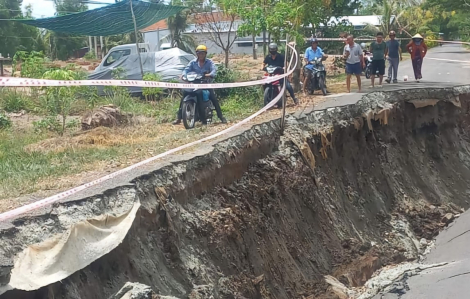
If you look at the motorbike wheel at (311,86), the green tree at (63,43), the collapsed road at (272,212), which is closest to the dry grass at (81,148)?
the collapsed road at (272,212)

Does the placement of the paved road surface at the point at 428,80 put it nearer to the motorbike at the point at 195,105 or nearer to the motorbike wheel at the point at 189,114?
the motorbike at the point at 195,105

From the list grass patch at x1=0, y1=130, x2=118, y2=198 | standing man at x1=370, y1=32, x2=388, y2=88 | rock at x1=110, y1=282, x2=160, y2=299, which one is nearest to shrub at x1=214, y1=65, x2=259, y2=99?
standing man at x1=370, y1=32, x2=388, y2=88

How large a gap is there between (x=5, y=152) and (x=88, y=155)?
1.62m

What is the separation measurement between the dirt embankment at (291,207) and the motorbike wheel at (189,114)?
1775mm

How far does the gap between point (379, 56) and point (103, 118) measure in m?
7.60

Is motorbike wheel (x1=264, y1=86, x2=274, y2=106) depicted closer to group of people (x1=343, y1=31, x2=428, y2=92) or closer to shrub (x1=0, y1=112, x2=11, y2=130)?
group of people (x1=343, y1=31, x2=428, y2=92)

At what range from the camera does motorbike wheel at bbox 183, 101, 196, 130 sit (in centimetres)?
1036

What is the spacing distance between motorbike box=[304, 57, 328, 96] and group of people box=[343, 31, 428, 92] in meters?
0.62

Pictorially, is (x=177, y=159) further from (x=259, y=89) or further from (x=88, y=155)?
(x=259, y=89)

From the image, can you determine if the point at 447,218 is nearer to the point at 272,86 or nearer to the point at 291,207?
the point at 291,207

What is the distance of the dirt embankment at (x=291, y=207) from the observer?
5367mm

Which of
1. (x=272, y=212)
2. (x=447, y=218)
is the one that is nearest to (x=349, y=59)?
(x=447, y=218)

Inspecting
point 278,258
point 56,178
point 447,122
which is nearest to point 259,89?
point 447,122

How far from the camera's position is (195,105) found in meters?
10.6
